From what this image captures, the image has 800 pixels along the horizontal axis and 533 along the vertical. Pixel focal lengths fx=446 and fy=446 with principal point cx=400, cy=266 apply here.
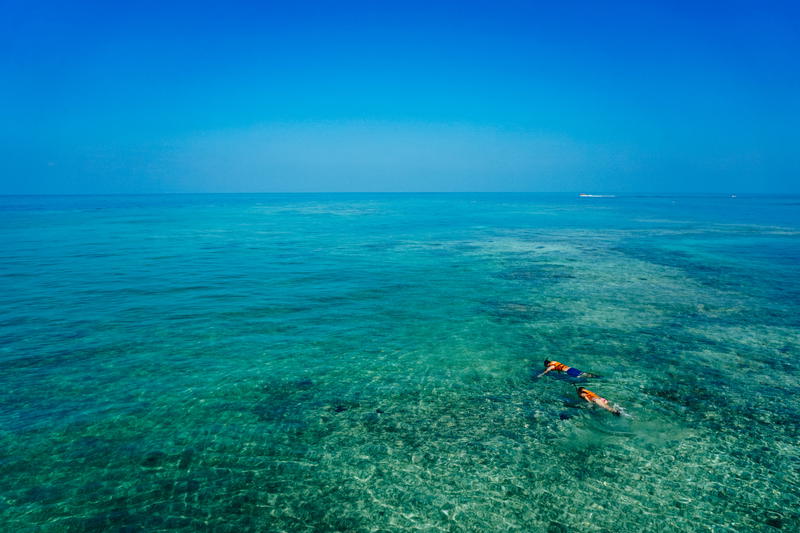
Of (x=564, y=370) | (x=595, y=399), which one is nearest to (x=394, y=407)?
(x=595, y=399)

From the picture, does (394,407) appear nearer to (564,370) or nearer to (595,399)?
(595,399)

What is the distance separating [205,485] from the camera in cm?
668

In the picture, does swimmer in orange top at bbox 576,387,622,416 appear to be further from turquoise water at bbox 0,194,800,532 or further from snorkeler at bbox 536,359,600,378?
snorkeler at bbox 536,359,600,378

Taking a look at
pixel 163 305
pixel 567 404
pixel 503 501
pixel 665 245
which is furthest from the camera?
pixel 665 245

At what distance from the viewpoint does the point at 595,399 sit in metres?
9.16

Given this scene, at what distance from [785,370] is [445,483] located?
9.47m

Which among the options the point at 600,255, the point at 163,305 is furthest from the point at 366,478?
the point at 600,255

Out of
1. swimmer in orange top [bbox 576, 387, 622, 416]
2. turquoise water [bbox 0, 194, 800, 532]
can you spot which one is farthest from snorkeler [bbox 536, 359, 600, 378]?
swimmer in orange top [bbox 576, 387, 622, 416]

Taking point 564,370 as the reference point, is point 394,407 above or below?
below

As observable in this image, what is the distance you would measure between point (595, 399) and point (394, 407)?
413 centimetres

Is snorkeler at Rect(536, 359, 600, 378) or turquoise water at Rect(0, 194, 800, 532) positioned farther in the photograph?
snorkeler at Rect(536, 359, 600, 378)

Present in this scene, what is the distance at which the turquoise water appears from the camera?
20.7 ft

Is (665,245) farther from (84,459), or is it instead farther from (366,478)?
Answer: (84,459)

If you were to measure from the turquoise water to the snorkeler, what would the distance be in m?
0.25
